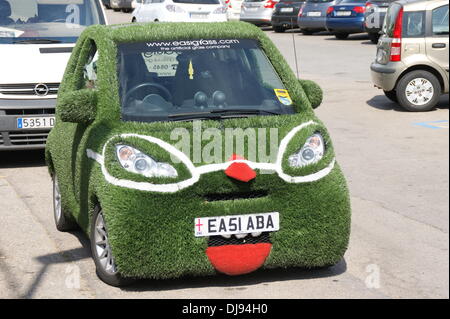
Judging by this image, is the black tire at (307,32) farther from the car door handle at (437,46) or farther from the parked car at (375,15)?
the car door handle at (437,46)

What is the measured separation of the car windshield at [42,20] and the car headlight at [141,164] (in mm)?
5902

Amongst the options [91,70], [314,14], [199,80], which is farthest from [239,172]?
[314,14]

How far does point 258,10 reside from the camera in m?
35.0

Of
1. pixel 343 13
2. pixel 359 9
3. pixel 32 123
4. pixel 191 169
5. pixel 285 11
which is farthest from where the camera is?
pixel 285 11

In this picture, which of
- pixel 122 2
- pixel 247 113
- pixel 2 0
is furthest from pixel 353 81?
pixel 122 2

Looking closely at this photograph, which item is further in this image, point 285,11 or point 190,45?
point 285,11

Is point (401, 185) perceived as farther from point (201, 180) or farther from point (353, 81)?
point (353, 81)

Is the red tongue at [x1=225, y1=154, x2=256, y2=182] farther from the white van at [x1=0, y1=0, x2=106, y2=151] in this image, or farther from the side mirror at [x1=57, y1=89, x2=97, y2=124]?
the white van at [x1=0, y1=0, x2=106, y2=151]

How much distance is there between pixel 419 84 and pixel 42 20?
6.05m

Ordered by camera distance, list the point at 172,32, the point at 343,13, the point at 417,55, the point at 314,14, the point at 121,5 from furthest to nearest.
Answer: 1. the point at 121,5
2. the point at 314,14
3. the point at 343,13
4. the point at 417,55
5. the point at 172,32

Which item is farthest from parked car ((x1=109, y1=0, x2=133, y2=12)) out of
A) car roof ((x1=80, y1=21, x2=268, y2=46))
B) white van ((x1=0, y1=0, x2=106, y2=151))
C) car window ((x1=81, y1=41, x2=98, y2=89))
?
car roof ((x1=80, y1=21, x2=268, y2=46))

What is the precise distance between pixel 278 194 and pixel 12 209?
3.63m

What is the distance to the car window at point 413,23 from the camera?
48.4ft

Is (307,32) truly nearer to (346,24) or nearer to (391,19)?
(346,24)
